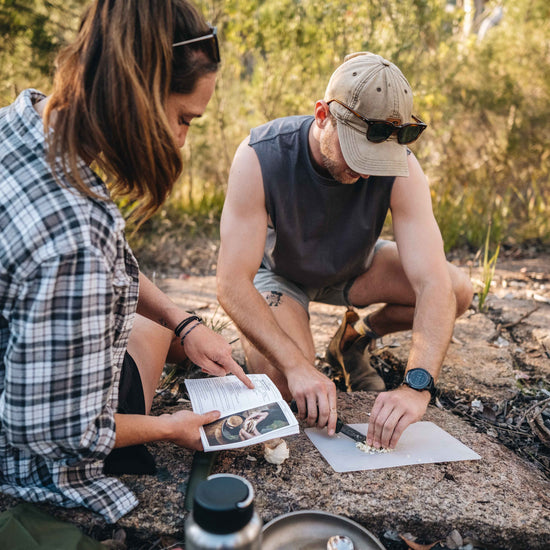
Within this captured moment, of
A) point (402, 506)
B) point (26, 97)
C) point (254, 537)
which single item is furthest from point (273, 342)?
point (26, 97)

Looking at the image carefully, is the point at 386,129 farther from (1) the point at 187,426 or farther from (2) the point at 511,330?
(2) the point at 511,330

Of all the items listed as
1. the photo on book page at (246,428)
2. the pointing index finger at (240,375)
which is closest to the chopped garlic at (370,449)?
the photo on book page at (246,428)

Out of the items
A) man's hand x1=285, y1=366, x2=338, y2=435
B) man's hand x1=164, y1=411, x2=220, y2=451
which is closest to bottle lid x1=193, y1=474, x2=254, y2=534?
man's hand x1=164, y1=411, x2=220, y2=451

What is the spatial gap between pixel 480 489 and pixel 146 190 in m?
1.45

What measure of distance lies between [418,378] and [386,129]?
0.99m

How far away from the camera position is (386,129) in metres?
2.11

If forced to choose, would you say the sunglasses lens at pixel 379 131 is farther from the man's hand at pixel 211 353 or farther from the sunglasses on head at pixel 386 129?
the man's hand at pixel 211 353

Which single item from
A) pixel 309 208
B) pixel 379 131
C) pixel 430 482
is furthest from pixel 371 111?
pixel 430 482

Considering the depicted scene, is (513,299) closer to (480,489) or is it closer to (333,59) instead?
(480,489)

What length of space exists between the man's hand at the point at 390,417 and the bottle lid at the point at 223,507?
83cm

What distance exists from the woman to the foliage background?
11.0 feet

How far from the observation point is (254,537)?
3.55 ft

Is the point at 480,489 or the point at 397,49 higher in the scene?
the point at 397,49

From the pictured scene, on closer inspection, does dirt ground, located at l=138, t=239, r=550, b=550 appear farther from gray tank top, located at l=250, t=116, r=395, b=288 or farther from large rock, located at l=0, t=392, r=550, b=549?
gray tank top, located at l=250, t=116, r=395, b=288
